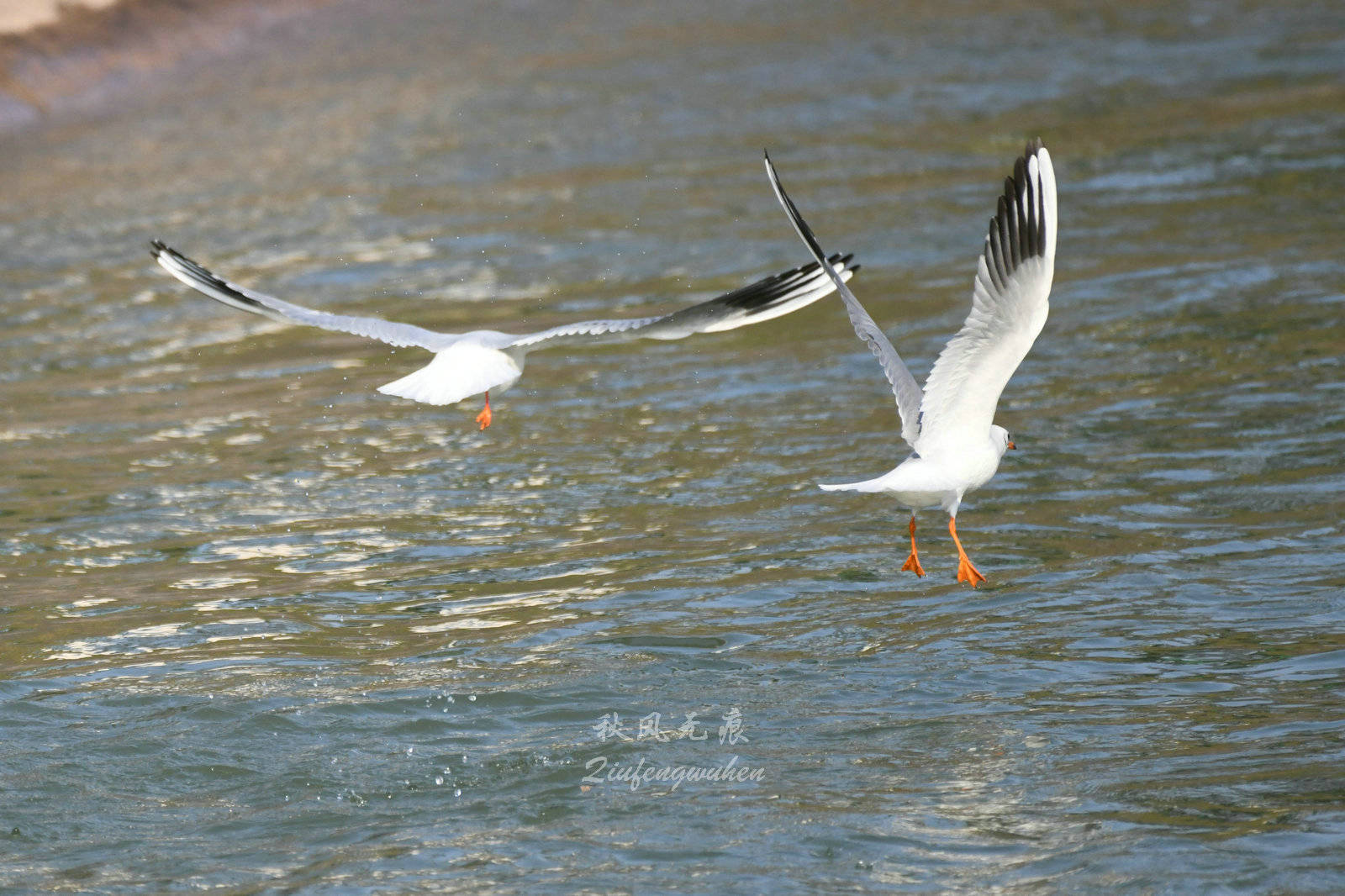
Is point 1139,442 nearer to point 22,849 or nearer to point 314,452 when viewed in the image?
point 314,452

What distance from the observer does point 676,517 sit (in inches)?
402

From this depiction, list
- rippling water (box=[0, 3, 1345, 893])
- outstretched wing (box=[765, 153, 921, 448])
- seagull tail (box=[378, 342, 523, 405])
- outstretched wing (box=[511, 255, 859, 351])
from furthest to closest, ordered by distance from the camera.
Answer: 1. outstretched wing (box=[765, 153, 921, 448])
2. seagull tail (box=[378, 342, 523, 405])
3. outstretched wing (box=[511, 255, 859, 351])
4. rippling water (box=[0, 3, 1345, 893])

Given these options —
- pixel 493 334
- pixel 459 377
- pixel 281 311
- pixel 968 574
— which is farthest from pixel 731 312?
pixel 281 311

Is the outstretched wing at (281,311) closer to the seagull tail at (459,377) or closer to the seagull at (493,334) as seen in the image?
the seagull at (493,334)

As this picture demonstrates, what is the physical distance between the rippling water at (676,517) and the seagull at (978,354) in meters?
0.89

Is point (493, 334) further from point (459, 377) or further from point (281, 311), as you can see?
point (281, 311)

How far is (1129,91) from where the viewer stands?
20062mm

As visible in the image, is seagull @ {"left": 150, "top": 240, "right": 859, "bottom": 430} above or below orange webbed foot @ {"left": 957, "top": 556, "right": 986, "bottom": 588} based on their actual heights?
above

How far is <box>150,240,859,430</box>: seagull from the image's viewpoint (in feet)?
24.8

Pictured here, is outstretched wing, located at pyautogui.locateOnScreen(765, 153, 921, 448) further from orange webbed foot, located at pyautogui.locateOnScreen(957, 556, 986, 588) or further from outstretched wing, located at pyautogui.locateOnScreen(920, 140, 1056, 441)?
orange webbed foot, located at pyautogui.locateOnScreen(957, 556, 986, 588)

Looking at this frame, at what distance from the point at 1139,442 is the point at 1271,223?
493 cm

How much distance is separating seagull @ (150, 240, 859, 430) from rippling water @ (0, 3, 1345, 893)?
133 cm

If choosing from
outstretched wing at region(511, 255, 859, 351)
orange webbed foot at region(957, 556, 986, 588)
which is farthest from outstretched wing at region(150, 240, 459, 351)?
orange webbed foot at region(957, 556, 986, 588)

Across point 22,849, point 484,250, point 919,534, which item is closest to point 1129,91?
point 484,250
